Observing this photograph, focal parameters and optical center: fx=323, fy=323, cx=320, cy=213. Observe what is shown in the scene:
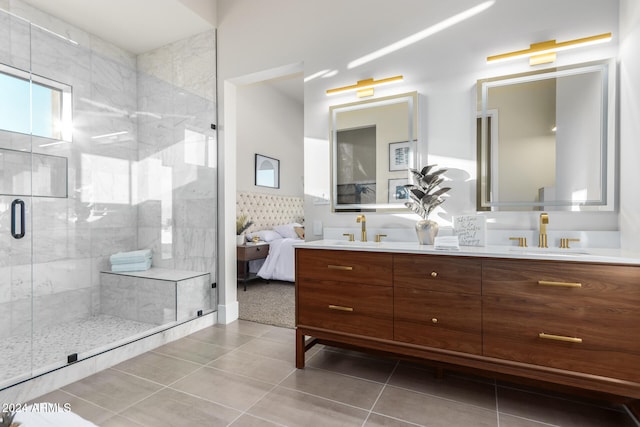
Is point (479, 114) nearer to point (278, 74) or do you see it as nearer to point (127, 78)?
point (278, 74)

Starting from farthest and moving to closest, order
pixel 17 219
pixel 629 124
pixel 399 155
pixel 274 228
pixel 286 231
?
pixel 274 228 → pixel 286 231 → pixel 17 219 → pixel 399 155 → pixel 629 124

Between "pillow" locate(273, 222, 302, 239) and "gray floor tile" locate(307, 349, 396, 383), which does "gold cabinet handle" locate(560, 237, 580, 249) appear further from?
"pillow" locate(273, 222, 302, 239)

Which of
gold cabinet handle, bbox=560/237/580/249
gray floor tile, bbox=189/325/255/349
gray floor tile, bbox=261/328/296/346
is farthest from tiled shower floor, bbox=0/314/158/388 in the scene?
gold cabinet handle, bbox=560/237/580/249

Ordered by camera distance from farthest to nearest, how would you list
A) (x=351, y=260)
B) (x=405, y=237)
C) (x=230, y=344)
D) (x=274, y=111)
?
1. (x=274, y=111)
2. (x=230, y=344)
3. (x=405, y=237)
4. (x=351, y=260)

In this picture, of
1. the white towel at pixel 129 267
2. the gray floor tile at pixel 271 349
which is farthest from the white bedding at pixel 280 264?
the gray floor tile at pixel 271 349

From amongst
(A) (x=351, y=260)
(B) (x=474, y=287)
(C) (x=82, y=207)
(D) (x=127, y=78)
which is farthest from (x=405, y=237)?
(D) (x=127, y=78)

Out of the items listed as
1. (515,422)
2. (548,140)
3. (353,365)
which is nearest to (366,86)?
(548,140)

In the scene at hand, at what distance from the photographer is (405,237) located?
2.41 m

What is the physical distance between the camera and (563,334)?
5.11ft

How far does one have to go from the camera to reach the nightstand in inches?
174

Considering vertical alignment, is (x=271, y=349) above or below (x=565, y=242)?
below

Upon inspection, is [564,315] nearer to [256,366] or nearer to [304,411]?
[304,411]

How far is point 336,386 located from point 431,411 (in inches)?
22.3

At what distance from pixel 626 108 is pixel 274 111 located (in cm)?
533
